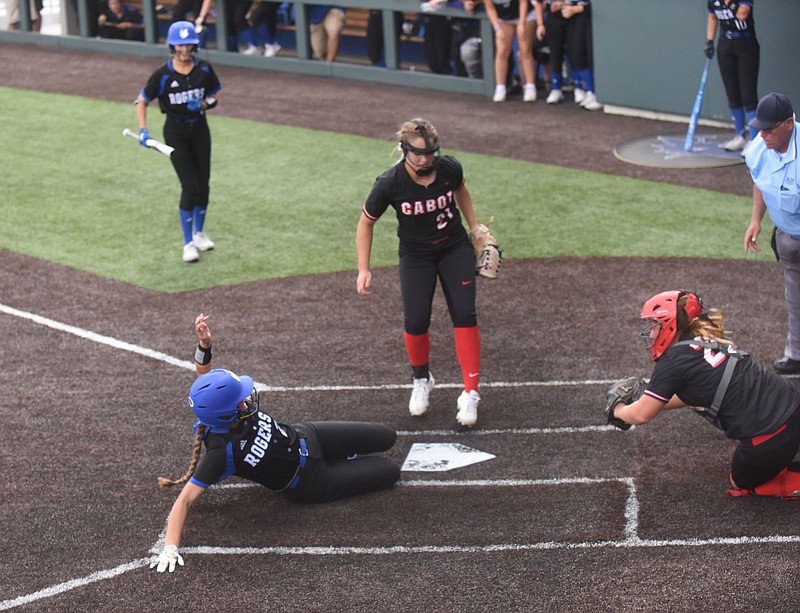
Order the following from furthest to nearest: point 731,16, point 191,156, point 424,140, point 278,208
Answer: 1. point 731,16
2. point 278,208
3. point 191,156
4. point 424,140

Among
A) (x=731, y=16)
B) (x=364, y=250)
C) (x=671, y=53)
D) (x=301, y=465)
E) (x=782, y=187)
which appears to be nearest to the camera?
(x=301, y=465)

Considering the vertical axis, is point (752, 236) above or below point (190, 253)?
above

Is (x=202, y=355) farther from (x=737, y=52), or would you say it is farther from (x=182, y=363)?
(x=737, y=52)

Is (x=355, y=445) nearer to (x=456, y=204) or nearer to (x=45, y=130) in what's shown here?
(x=456, y=204)

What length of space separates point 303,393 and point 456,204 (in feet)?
5.89

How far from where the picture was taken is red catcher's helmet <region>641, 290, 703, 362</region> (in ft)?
20.3

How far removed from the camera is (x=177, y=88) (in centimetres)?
1062

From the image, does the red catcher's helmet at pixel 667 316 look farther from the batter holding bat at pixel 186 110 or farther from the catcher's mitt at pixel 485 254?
the batter holding bat at pixel 186 110

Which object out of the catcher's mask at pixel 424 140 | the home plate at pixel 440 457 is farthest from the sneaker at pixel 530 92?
the home plate at pixel 440 457

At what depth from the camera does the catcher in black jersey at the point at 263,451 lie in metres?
6.27

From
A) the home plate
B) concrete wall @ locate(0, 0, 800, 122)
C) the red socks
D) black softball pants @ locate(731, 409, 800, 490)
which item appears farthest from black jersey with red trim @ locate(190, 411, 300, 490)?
concrete wall @ locate(0, 0, 800, 122)

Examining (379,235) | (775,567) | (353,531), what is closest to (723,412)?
(775,567)

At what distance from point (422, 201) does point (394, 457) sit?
5.54ft

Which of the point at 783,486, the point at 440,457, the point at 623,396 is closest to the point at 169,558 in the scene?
the point at 440,457
